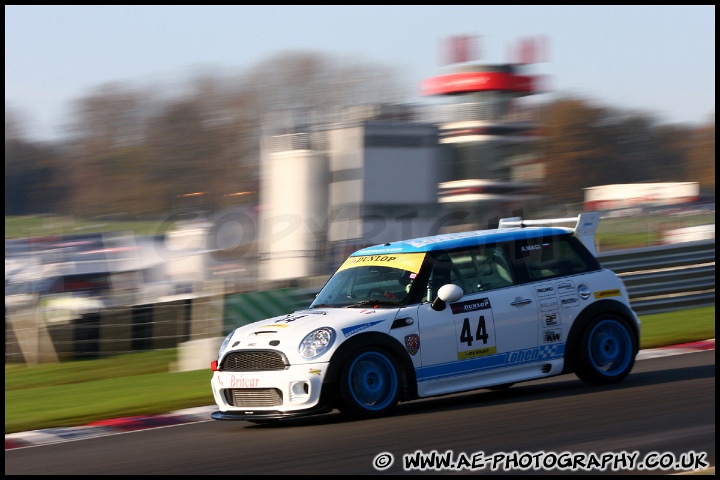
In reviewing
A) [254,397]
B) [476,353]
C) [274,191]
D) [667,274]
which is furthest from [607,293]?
[274,191]

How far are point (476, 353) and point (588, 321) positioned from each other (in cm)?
130

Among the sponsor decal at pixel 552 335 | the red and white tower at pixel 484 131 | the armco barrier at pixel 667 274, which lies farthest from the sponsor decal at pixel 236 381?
the red and white tower at pixel 484 131

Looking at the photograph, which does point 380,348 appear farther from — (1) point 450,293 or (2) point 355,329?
(1) point 450,293

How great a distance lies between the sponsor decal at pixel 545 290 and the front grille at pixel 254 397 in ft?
8.75

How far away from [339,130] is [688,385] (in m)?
36.4

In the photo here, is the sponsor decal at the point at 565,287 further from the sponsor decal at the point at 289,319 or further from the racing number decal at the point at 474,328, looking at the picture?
the sponsor decal at the point at 289,319

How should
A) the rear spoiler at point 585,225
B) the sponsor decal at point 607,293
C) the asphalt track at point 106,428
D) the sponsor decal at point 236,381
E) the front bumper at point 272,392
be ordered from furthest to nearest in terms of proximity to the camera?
the rear spoiler at point 585,225, the sponsor decal at point 607,293, the asphalt track at point 106,428, the sponsor decal at point 236,381, the front bumper at point 272,392

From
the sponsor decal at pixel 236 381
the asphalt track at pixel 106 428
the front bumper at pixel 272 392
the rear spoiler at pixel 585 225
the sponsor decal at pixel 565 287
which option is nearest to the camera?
the front bumper at pixel 272 392

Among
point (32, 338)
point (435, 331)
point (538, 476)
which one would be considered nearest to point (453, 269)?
point (435, 331)

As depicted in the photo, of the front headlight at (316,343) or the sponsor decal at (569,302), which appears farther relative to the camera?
the sponsor decal at (569,302)

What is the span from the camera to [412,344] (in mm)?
8578

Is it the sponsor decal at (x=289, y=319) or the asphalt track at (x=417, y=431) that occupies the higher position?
the sponsor decal at (x=289, y=319)

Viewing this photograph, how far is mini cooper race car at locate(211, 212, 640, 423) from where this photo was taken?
8328mm

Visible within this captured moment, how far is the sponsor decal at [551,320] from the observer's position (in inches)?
364
